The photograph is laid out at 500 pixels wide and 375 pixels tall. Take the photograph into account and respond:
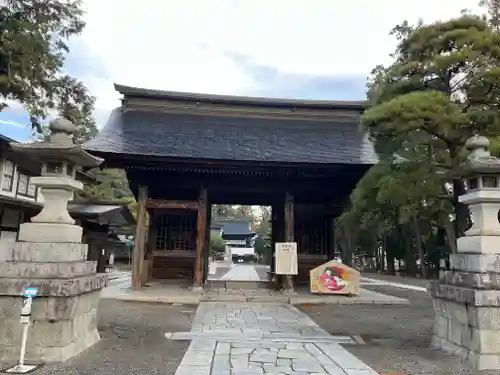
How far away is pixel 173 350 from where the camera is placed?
17.3 ft

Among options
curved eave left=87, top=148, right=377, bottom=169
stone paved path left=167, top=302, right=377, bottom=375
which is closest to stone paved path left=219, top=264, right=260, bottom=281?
curved eave left=87, top=148, right=377, bottom=169

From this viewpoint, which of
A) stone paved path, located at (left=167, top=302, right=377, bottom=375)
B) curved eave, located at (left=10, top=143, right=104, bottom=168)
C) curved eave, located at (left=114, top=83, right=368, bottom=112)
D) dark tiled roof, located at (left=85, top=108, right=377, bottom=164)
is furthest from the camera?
curved eave, located at (left=114, top=83, right=368, bottom=112)

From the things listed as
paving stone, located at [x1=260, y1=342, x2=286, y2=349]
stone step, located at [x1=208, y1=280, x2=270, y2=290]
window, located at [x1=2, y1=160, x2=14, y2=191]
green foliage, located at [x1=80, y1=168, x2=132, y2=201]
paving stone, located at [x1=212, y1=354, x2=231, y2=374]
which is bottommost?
paving stone, located at [x1=260, y1=342, x2=286, y2=349]

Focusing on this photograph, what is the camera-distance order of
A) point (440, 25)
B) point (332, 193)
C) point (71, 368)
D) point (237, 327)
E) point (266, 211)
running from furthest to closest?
point (266, 211)
point (332, 193)
point (440, 25)
point (237, 327)
point (71, 368)

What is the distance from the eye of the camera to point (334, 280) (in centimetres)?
1145

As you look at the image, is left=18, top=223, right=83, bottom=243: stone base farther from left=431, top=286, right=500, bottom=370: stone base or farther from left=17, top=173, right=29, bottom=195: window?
left=17, top=173, right=29, bottom=195: window

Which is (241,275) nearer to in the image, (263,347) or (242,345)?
(242,345)

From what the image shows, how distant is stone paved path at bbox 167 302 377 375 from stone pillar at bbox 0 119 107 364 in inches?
59.3

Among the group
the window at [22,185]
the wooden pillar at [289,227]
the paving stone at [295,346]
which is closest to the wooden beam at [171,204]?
the wooden pillar at [289,227]

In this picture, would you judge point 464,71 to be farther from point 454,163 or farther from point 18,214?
point 18,214

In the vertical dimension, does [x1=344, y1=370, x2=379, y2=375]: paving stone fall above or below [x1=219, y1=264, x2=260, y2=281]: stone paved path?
above

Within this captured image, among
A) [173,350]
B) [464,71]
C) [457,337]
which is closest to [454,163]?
[464,71]

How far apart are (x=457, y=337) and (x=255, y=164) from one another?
23.1ft

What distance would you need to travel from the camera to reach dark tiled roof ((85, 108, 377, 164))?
1125 centimetres
